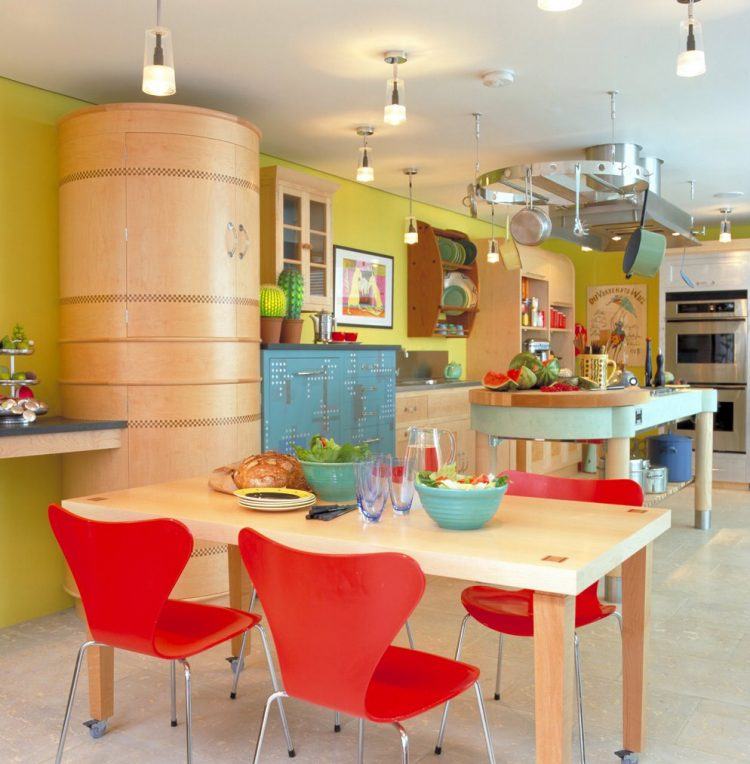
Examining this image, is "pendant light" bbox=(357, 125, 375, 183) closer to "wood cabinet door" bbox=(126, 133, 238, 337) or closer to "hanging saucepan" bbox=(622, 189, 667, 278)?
"wood cabinet door" bbox=(126, 133, 238, 337)

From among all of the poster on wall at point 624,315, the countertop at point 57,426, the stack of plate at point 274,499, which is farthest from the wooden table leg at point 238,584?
the poster on wall at point 624,315

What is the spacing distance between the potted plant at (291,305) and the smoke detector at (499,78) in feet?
5.38

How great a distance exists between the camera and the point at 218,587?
4207mm

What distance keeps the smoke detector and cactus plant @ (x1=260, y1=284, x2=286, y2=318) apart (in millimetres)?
1611

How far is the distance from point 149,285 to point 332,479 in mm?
1833

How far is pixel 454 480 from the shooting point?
7.41 ft

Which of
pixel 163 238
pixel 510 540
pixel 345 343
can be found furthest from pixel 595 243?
pixel 510 540

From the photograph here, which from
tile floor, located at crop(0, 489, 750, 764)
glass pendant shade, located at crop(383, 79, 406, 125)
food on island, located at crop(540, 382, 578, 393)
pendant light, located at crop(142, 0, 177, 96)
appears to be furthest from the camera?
food on island, located at crop(540, 382, 578, 393)

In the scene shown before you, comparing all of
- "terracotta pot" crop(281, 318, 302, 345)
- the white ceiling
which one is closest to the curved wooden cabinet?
the white ceiling

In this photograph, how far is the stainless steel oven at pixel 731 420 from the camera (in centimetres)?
791

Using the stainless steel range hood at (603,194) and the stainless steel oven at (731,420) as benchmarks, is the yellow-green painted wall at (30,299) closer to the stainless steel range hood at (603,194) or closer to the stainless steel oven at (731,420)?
the stainless steel range hood at (603,194)

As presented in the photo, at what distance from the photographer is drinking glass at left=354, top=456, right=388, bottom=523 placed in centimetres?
221

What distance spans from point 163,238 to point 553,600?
109 inches

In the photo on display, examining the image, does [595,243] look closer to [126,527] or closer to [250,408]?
[250,408]
